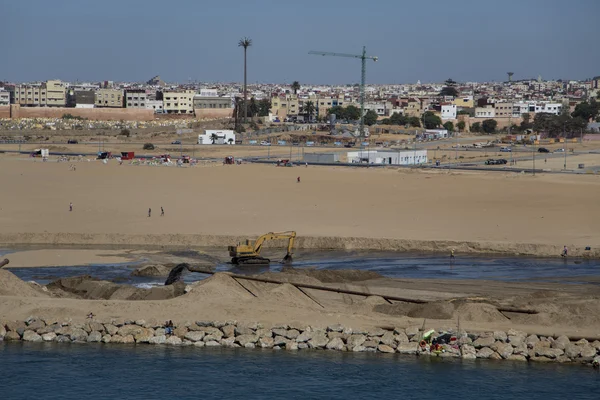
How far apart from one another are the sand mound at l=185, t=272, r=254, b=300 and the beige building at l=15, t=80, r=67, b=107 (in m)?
114

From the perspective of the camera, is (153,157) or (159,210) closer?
(159,210)

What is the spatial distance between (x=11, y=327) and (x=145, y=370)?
347 cm

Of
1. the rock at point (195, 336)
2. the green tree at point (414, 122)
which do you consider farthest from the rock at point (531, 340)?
the green tree at point (414, 122)

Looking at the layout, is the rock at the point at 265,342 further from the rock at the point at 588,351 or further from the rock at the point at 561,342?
the rock at the point at 588,351

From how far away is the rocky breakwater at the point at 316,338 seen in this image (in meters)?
18.3

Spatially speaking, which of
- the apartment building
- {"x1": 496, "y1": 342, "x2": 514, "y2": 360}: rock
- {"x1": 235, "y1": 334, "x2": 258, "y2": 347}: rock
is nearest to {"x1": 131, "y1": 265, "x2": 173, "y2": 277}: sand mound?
{"x1": 235, "y1": 334, "x2": 258, "y2": 347}: rock

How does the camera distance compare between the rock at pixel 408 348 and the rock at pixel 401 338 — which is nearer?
the rock at pixel 408 348

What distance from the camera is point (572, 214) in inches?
1437

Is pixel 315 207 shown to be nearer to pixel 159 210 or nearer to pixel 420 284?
pixel 159 210

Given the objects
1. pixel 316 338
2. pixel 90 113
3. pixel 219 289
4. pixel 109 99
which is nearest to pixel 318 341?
pixel 316 338

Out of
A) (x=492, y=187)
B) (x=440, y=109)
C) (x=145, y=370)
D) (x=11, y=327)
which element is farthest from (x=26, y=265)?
(x=440, y=109)

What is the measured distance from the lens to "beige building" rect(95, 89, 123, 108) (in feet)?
436

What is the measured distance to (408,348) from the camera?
61.2ft

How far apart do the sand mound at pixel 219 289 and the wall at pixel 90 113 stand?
9455 cm
